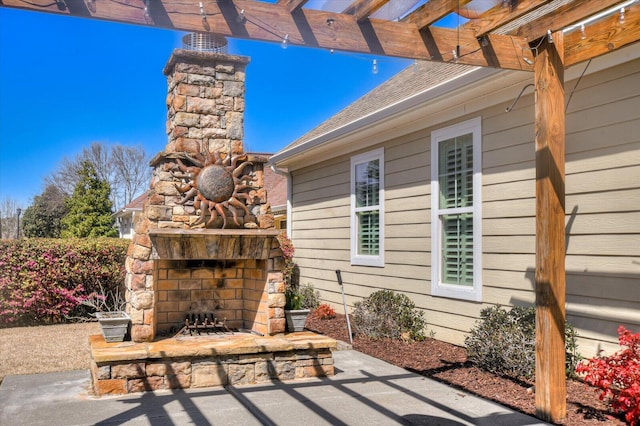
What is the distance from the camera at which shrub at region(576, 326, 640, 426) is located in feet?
12.7

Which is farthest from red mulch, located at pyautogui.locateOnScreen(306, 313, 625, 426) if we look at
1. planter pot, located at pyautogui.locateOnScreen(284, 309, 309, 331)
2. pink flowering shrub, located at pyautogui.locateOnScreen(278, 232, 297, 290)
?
pink flowering shrub, located at pyautogui.locateOnScreen(278, 232, 297, 290)

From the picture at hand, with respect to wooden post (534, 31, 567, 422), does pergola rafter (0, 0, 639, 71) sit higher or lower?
higher

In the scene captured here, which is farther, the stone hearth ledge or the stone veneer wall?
the stone veneer wall

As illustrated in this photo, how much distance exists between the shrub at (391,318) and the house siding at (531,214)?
0.20 metres

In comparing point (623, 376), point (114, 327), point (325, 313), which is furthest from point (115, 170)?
point (623, 376)

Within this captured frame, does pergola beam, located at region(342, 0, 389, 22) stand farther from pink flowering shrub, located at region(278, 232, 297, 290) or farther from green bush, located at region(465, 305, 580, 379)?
pink flowering shrub, located at region(278, 232, 297, 290)

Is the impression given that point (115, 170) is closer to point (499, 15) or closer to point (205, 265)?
point (205, 265)

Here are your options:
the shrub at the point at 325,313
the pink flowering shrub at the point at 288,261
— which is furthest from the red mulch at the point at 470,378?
the pink flowering shrub at the point at 288,261

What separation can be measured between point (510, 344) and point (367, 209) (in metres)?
4.10

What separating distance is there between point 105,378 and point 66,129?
26.7 meters

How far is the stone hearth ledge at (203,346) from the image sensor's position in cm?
490

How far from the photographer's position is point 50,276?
9.22m

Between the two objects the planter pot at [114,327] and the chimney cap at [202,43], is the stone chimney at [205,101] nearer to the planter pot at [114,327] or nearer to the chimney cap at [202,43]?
the chimney cap at [202,43]

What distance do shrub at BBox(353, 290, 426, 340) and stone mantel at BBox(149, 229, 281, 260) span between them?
2.28 metres
